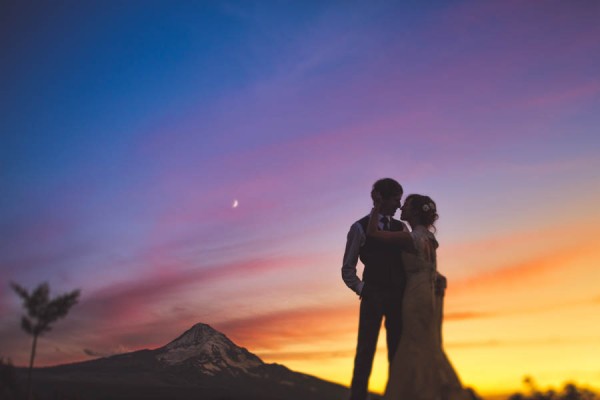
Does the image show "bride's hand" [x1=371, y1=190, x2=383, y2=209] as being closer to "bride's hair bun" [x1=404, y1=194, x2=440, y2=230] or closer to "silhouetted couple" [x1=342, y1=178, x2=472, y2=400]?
"silhouetted couple" [x1=342, y1=178, x2=472, y2=400]

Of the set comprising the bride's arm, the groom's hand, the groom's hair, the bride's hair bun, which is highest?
the groom's hair

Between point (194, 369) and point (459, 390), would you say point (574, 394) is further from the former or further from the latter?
point (194, 369)

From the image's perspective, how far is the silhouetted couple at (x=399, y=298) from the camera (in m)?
6.19

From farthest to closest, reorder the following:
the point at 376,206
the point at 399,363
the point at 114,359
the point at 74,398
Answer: the point at 114,359 → the point at 74,398 → the point at 376,206 → the point at 399,363

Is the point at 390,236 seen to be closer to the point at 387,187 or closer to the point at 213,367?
the point at 387,187

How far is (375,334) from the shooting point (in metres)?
6.53

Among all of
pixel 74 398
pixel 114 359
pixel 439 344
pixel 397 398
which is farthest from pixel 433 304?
pixel 114 359

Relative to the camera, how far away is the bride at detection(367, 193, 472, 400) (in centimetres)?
607

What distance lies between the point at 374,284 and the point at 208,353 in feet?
164

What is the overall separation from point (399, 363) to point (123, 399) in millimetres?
9332

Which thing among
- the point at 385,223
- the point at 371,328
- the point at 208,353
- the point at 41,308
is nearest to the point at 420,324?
the point at 371,328

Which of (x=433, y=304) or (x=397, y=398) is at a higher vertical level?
(x=433, y=304)

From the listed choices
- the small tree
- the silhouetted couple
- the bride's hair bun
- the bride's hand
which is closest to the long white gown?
the silhouetted couple

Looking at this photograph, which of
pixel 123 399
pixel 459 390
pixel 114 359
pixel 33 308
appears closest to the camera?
pixel 459 390
